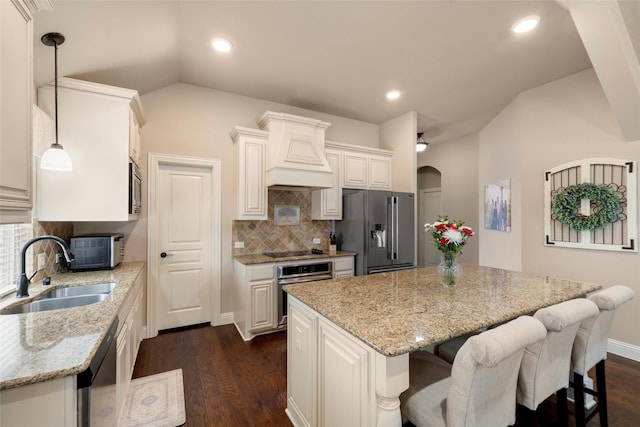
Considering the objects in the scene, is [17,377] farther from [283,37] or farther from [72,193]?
[283,37]

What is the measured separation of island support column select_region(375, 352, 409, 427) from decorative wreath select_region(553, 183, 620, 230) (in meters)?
3.13

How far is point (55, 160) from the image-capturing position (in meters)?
1.83

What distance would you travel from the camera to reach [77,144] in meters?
2.25

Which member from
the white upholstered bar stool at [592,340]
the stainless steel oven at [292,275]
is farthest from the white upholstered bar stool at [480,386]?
the stainless steel oven at [292,275]

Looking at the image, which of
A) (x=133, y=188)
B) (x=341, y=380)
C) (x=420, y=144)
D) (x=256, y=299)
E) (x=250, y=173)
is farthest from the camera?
(x=420, y=144)

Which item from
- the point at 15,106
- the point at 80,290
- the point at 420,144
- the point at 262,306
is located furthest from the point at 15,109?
the point at 420,144

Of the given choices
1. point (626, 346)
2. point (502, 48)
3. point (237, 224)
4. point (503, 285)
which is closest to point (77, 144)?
point (237, 224)

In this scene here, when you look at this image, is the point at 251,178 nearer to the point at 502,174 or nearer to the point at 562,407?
the point at 562,407

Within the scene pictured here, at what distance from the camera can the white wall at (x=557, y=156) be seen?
291cm

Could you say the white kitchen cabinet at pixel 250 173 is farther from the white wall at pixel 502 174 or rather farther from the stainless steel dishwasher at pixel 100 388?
the white wall at pixel 502 174

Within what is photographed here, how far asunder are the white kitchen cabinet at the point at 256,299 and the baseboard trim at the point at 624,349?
3.61 meters

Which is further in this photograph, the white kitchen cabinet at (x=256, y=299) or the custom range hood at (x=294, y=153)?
the custom range hood at (x=294, y=153)

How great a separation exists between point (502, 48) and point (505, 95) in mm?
1244

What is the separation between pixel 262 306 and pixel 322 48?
9.22ft
